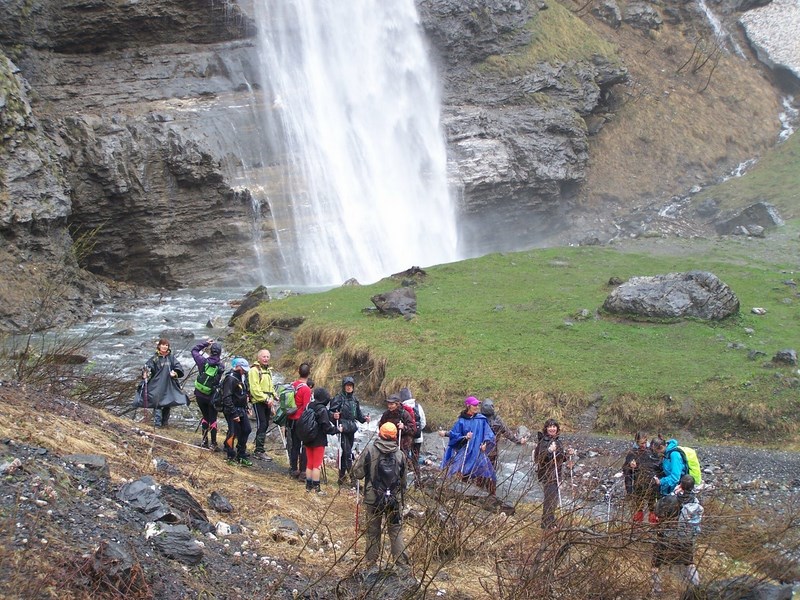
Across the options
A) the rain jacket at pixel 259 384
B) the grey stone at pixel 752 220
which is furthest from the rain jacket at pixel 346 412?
the grey stone at pixel 752 220

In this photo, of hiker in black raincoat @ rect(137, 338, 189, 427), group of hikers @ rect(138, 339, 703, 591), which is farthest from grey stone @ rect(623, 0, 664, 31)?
hiker in black raincoat @ rect(137, 338, 189, 427)

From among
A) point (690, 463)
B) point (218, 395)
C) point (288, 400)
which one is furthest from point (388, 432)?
point (218, 395)

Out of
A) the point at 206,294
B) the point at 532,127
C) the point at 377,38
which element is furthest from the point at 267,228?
the point at 532,127

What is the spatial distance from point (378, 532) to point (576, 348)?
13580 millimetres

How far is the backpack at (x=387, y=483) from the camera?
8742 mm

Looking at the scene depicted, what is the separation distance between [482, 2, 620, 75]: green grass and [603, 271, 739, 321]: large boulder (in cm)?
2735

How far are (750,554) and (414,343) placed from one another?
45.4ft

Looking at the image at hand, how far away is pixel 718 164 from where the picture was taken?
52625 millimetres

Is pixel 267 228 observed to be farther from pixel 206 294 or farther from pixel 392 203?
pixel 392 203

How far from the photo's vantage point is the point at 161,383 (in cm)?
1380

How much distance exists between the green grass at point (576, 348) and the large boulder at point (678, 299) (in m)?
0.37

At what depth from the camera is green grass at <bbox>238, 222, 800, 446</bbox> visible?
57.9ft

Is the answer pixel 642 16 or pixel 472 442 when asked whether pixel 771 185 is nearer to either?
pixel 642 16

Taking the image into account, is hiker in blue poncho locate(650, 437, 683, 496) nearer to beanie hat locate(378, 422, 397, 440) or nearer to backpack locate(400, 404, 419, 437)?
beanie hat locate(378, 422, 397, 440)
